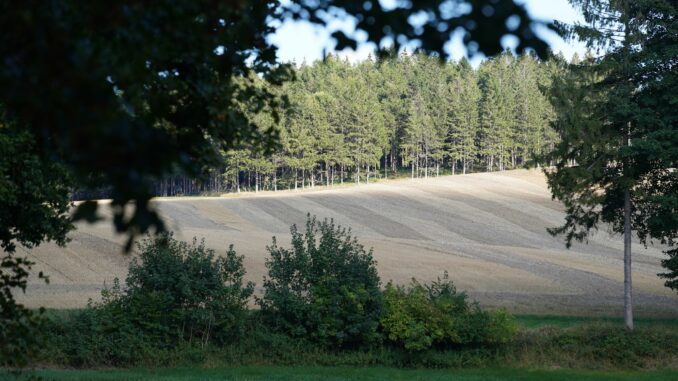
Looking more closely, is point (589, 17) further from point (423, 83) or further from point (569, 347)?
point (423, 83)

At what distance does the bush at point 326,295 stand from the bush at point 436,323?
1.88ft

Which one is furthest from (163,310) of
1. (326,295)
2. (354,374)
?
(354,374)

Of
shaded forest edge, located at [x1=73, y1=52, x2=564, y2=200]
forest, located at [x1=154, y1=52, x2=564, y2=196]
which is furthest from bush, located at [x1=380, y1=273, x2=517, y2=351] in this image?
forest, located at [x1=154, y1=52, x2=564, y2=196]

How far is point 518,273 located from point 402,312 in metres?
24.6

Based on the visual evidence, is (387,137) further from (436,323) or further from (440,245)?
(436,323)

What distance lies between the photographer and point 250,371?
21.3 meters

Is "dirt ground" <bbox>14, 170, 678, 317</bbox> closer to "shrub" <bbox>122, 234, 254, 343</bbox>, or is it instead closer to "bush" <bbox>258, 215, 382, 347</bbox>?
"shrub" <bbox>122, 234, 254, 343</bbox>

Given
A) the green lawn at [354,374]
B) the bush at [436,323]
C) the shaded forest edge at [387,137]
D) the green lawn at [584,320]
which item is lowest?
the green lawn at [584,320]

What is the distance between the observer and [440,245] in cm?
5766

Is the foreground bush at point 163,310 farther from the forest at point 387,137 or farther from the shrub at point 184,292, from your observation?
the forest at point 387,137

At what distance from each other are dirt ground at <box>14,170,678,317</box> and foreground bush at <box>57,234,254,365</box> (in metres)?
10.3

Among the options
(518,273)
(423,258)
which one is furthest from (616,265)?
(423,258)

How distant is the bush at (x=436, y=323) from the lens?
2288cm

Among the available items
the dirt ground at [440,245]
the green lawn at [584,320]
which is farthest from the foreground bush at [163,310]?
the green lawn at [584,320]
